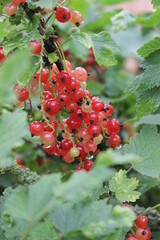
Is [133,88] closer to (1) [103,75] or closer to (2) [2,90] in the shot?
(2) [2,90]

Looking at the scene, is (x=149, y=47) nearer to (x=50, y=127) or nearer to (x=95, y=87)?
(x=50, y=127)

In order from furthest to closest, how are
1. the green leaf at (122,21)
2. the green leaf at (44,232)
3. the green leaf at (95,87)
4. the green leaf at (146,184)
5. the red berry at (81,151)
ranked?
the green leaf at (95,87) → the green leaf at (122,21) → the green leaf at (146,184) → the red berry at (81,151) → the green leaf at (44,232)

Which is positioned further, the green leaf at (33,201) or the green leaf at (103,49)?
the green leaf at (103,49)

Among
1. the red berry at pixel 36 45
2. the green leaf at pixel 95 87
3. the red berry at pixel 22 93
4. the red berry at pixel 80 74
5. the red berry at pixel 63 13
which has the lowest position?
the green leaf at pixel 95 87

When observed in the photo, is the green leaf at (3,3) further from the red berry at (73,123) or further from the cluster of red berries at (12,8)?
the red berry at (73,123)

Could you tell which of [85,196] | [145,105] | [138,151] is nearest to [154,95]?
[145,105]

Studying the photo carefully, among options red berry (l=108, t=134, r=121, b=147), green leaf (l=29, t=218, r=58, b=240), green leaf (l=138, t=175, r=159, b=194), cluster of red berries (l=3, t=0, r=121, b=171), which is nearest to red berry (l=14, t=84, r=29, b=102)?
cluster of red berries (l=3, t=0, r=121, b=171)

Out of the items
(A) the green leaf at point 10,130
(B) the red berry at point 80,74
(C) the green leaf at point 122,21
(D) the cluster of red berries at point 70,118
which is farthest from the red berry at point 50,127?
(C) the green leaf at point 122,21
